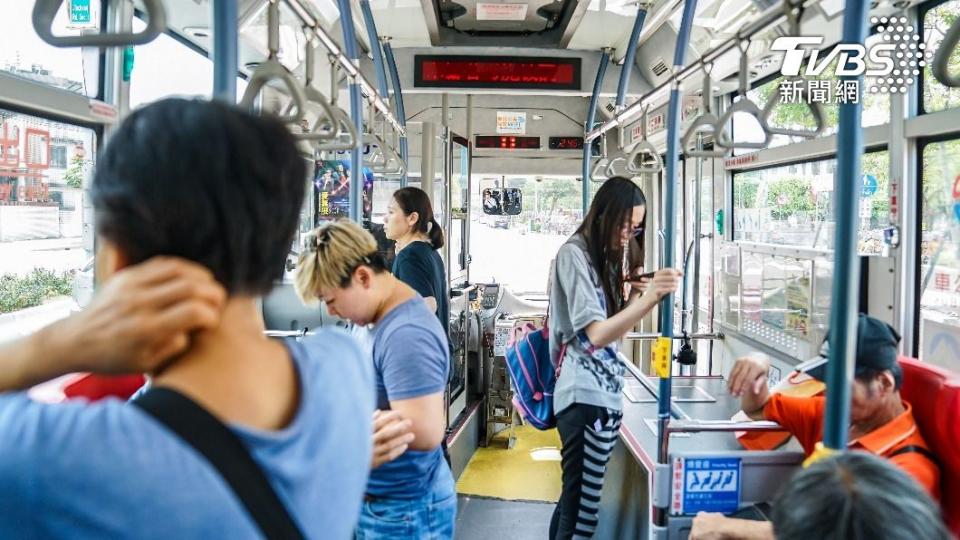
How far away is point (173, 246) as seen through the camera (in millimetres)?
631

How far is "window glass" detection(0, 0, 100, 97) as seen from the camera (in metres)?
2.24

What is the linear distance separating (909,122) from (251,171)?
278cm

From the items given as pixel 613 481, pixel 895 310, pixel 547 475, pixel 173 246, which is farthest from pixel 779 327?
pixel 173 246

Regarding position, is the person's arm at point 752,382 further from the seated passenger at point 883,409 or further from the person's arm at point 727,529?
the person's arm at point 727,529

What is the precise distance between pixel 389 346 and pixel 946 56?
1.26m

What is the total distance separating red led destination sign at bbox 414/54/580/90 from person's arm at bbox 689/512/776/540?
10.5 ft

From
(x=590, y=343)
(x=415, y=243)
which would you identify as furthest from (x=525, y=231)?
(x=590, y=343)

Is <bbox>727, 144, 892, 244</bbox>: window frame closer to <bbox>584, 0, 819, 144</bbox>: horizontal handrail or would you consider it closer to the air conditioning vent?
<bbox>584, 0, 819, 144</bbox>: horizontal handrail

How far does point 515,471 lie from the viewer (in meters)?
4.97

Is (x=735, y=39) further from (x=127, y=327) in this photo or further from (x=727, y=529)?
(x=127, y=327)

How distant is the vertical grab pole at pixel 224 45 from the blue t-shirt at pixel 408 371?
2.02 feet

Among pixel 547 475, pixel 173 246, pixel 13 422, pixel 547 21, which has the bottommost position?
pixel 547 475

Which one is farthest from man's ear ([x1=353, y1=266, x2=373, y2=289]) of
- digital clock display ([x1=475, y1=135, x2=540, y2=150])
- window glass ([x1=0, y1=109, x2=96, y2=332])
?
digital clock display ([x1=475, y1=135, x2=540, y2=150])

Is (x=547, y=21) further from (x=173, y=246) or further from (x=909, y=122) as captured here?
(x=173, y=246)
